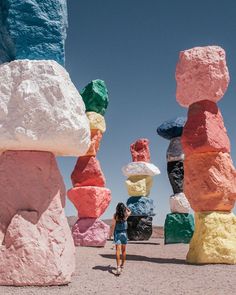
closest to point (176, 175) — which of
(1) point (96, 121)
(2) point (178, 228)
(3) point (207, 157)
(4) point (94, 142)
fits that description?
(2) point (178, 228)

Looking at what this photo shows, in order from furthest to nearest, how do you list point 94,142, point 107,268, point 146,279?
1. point 94,142
2. point 107,268
3. point 146,279

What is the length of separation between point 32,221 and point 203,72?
4788 mm

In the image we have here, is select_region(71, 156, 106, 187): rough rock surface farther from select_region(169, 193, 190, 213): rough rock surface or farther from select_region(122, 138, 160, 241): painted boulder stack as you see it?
select_region(122, 138, 160, 241): painted boulder stack

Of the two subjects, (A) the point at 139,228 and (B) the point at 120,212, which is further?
(A) the point at 139,228

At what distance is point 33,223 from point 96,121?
6986 mm

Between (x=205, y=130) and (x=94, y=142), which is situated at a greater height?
(x=205, y=130)

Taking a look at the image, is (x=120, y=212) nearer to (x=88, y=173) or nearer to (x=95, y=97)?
(x=88, y=173)

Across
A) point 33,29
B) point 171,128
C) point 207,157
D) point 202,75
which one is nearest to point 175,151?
point 171,128

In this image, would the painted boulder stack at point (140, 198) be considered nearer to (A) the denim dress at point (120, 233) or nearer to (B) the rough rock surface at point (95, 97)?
(B) the rough rock surface at point (95, 97)

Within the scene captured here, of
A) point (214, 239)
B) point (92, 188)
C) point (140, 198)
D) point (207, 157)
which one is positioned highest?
point (207, 157)

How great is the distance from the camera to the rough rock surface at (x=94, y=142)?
11766mm

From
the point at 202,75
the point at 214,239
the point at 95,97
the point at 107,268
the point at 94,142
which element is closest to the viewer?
the point at 107,268

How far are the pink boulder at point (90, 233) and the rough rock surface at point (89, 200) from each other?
22cm

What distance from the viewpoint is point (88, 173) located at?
11.7 m
